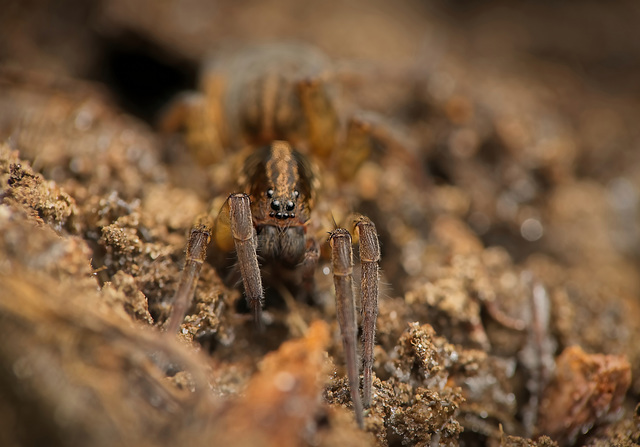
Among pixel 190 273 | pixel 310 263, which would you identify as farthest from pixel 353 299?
pixel 190 273

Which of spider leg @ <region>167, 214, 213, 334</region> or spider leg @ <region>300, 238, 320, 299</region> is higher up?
spider leg @ <region>300, 238, 320, 299</region>

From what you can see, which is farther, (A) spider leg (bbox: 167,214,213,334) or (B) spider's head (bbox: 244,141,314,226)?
(B) spider's head (bbox: 244,141,314,226)

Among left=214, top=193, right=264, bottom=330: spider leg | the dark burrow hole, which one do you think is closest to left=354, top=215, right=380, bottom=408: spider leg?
left=214, top=193, right=264, bottom=330: spider leg

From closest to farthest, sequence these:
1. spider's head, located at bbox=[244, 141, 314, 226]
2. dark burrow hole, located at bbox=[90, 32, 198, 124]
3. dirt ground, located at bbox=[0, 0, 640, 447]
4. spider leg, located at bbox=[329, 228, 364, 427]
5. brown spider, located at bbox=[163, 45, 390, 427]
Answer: dirt ground, located at bbox=[0, 0, 640, 447]
spider leg, located at bbox=[329, 228, 364, 427]
brown spider, located at bbox=[163, 45, 390, 427]
spider's head, located at bbox=[244, 141, 314, 226]
dark burrow hole, located at bbox=[90, 32, 198, 124]

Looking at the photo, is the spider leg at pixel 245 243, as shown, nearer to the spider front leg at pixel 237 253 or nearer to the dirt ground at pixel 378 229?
the spider front leg at pixel 237 253

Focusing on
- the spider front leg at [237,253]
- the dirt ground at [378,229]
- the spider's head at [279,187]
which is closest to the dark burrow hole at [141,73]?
the dirt ground at [378,229]

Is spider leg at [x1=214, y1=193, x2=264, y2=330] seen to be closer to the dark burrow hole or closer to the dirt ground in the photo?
the dirt ground

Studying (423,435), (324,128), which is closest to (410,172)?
(324,128)

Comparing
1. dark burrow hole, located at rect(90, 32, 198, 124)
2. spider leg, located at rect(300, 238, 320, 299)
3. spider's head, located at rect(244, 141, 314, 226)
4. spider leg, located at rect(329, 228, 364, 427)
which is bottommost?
spider leg, located at rect(329, 228, 364, 427)
